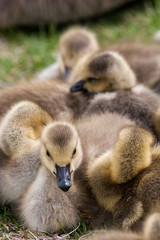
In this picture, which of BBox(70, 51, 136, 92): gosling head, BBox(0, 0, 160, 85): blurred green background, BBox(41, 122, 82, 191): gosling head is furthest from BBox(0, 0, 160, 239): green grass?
BBox(41, 122, 82, 191): gosling head

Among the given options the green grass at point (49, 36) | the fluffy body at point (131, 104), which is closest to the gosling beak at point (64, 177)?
the fluffy body at point (131, 104)

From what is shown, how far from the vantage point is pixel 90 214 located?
2.08 meters

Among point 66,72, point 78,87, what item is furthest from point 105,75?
point 66,72

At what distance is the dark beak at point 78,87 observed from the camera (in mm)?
2648

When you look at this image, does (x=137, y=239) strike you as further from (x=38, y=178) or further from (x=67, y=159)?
(x=38, y=178)

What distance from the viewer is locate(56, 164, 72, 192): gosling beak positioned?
6.26 ft

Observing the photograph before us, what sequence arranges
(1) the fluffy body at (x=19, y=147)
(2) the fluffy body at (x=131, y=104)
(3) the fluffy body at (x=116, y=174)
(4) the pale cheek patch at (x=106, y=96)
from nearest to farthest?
(3) the fluffy body at (x=116, y=174) → (1) the fluffy body at (x=19, y=147) → (2) the fluffy body at (x=131, y=104) → (4) the pale cheek patch at (x=106, y=96)

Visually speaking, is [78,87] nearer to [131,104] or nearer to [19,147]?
[131,104]

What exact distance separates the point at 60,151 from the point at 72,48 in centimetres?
147

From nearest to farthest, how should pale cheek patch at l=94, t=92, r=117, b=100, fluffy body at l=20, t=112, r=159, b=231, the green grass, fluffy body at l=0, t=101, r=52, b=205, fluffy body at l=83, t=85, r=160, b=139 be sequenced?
fluffy body at l=20, t=112, r=159, b=231 → fluffy body at l=0, t=101, r=52, b=205 → fluffy body at l=83, t=85, r=160, b=139 → pale cheek patch at l=94, t=92, r=117, b=100 → the green grass

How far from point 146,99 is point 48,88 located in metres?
0.53

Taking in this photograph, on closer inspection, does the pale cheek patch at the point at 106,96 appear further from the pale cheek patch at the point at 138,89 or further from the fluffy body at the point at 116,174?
the fluffy body at the point at 116,174

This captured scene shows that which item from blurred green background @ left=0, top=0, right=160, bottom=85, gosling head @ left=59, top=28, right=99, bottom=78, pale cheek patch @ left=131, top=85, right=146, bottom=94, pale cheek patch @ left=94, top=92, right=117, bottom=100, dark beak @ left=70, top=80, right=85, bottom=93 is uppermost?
dark beak @ left=70, top=80, right=85, bottom=93

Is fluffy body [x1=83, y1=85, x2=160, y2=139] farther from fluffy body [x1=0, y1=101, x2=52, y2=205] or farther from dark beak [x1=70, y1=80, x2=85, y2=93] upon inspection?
fluffy body [x1=0, y1=101, x2=52, y2=205]
